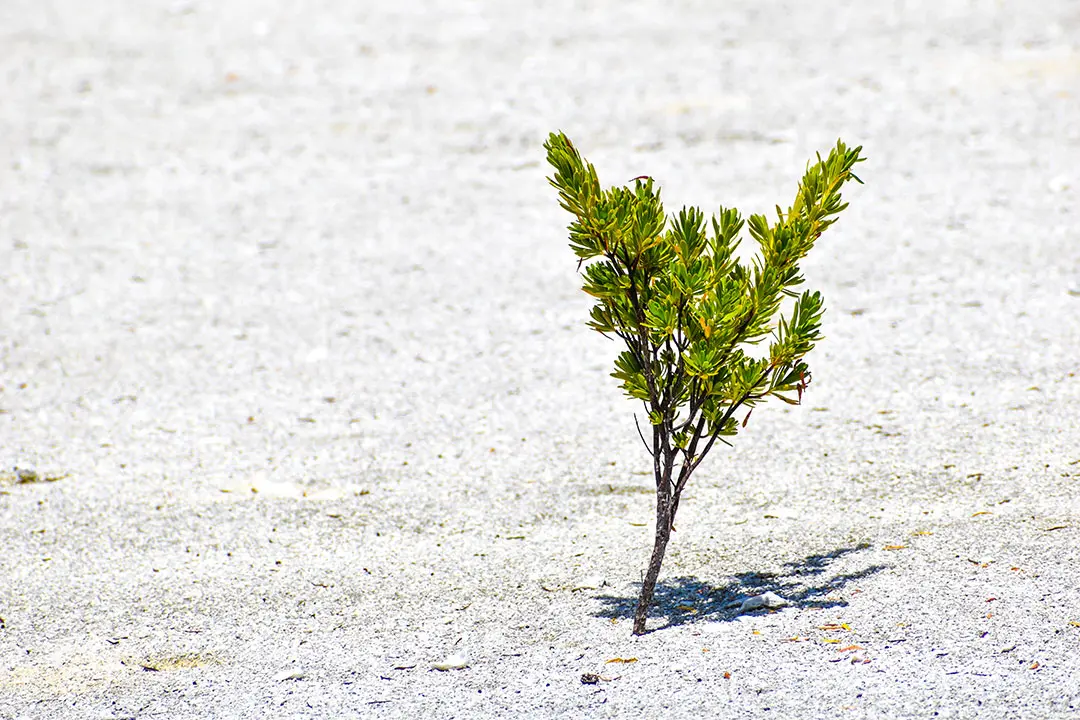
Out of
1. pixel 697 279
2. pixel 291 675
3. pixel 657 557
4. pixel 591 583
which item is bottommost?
pixel 291 675

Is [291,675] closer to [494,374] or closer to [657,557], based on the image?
[657,557]

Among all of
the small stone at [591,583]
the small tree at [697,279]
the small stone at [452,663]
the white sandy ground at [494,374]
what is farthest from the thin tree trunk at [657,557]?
the small stone at [452,663]

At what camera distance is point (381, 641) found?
394 cm

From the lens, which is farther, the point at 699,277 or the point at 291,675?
the point at 291,675

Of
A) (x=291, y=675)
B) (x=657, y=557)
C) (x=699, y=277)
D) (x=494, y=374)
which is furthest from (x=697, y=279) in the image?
(x=494, y=374)

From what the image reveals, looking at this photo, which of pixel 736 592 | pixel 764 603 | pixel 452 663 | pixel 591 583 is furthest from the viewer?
pixel 591 583

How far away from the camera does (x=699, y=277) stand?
3.57 meters

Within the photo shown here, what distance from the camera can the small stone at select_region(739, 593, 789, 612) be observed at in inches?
153

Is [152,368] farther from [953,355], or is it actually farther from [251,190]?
[953,355]

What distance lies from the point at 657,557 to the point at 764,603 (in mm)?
417

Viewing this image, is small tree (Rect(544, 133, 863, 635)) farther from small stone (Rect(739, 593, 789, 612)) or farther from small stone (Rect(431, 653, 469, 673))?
small stone (Rect(431, 653, 469, 673))

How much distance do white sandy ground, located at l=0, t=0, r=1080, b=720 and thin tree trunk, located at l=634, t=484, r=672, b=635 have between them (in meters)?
0.09

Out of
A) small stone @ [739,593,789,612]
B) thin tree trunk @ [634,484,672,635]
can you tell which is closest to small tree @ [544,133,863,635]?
thin tree trunk @ [634,484,672,635]

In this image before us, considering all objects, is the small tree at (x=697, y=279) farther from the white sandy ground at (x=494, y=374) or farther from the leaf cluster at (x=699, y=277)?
the white sandy ground at (x=494, y=374)
